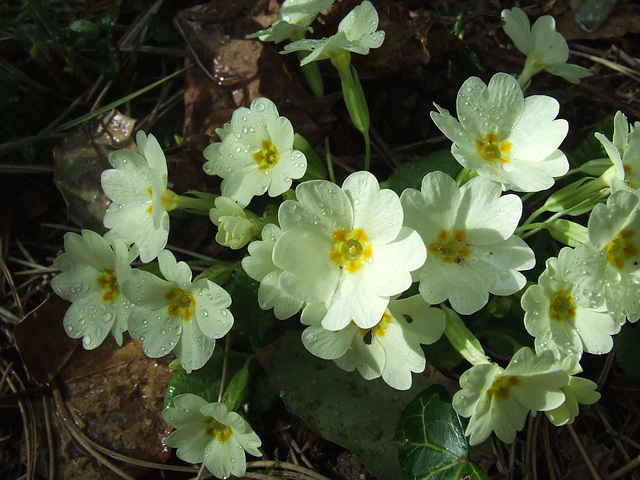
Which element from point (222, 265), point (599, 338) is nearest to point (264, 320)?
point (222, 265)

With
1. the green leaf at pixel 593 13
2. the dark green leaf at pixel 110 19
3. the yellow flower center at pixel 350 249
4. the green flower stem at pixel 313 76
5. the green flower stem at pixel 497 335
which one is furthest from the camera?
the green leaf at pixel 593 13

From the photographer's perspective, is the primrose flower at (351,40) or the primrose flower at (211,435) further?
the primrose flower at (351,40)

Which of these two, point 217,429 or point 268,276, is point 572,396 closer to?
point 268,276

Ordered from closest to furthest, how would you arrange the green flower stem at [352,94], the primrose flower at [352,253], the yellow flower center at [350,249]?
1. the primrose flower at [352,253]
2. the yellow flower center at [350,249]
3. the green flower stem at [352,94]

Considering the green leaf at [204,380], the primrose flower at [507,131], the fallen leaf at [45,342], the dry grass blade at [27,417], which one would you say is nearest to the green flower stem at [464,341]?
the primrose flower at [507,131]

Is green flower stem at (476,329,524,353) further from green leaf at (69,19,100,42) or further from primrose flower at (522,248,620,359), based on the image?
green leaf at (69,19,100,42)

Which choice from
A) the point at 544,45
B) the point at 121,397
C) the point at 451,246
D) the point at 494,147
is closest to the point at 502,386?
the point at 451,246

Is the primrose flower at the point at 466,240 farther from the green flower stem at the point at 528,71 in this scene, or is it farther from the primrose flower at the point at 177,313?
the green flower stem at the point at 528,71
